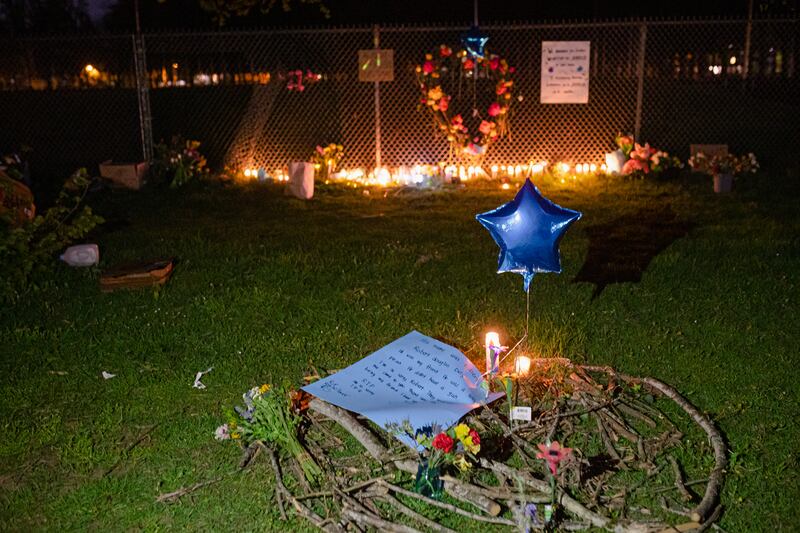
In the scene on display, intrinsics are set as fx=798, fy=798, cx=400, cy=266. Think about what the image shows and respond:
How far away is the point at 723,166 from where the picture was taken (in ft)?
31.2

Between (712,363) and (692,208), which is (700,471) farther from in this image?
(692,208)

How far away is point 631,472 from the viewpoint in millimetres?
3193

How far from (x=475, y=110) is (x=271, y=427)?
7.69 meters

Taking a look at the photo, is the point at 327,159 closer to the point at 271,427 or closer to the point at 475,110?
the point at 475,110

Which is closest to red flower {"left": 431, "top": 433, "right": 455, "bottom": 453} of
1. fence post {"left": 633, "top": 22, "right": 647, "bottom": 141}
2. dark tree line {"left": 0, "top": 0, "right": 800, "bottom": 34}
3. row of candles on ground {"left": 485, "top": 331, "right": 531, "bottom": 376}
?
row of candles on ground {"left": 485, "top": 331, "right": 531, "bottom": 376}

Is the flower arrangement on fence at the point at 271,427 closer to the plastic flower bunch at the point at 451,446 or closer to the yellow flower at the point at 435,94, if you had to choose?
the plastic flower bunch at the point at 451,446

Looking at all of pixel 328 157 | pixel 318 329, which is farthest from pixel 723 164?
pixel 318 329

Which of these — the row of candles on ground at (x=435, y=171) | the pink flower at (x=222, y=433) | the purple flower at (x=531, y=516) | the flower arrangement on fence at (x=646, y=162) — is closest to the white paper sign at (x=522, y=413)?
the purple flower at (x=531, y=516)

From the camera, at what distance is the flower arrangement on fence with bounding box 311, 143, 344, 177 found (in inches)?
409

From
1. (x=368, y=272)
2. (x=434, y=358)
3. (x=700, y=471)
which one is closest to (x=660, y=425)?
(x=700, y=471)

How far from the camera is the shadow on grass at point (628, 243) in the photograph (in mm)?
5902

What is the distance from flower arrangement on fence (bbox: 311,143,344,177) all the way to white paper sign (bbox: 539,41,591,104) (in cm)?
278

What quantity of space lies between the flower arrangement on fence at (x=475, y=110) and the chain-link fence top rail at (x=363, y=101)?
287mm

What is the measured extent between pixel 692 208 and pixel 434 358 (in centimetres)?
525
